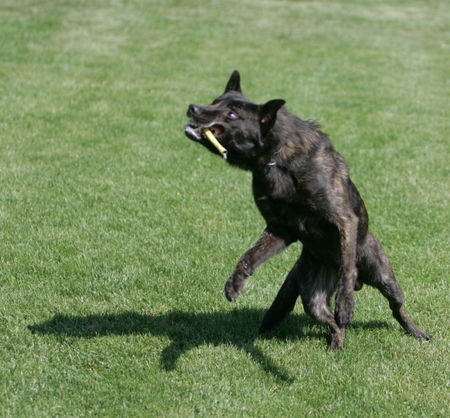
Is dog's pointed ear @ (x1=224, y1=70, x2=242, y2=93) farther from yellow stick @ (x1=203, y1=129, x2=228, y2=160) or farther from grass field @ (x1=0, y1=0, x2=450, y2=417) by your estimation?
grass field @ (x1=0, y1=0, x2=450, y2=417)

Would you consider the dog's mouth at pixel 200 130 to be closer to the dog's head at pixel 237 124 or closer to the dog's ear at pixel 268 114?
the dog's head at pixel 237 124

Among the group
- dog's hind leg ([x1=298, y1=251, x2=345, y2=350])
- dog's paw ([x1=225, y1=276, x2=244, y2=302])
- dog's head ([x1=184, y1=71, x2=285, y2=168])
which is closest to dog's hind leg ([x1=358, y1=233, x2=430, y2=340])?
dog's hind leg ([x1=298, y1=251, x2=345, y2=350])

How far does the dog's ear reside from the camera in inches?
198

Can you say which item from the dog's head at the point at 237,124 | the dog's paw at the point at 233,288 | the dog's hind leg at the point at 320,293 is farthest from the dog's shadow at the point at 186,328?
the dog's head at the point at 237,124

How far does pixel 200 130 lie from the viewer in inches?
200

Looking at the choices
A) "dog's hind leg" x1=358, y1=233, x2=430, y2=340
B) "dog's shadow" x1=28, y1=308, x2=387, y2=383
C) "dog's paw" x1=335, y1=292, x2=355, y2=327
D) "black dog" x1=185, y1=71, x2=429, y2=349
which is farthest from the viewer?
"dog's hind leg" x1=358, y1=233, x2=430, y2=340

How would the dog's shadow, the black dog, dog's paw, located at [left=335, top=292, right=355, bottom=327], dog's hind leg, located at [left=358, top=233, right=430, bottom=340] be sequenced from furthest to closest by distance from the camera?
1. dog's hind leg, located at [left=358, top=233, right=430, bottom=340]
2. the dog's shadow
3. the black dog
4. dog's paw, located at [left=335, top=292, right=355, bottom=327]

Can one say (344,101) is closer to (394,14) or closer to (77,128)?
(77,128)

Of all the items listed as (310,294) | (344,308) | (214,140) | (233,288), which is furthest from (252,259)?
(214,140)

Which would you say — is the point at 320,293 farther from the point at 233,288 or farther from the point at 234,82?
the point at 234,82

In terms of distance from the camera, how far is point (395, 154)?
426 inches

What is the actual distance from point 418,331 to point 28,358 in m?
3.33

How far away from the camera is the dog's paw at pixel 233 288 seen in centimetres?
515

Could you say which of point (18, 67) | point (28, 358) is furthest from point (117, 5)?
point (28, 358)
